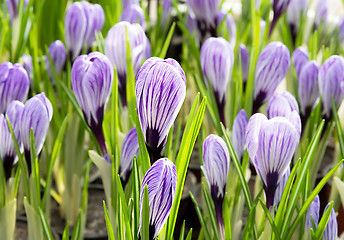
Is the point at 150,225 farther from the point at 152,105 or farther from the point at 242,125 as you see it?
the point at 242,125

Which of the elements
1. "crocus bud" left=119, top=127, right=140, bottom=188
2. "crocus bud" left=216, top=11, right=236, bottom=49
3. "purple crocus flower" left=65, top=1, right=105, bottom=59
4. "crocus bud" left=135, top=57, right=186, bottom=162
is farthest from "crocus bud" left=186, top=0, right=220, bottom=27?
"crocus bud" left=135, top=57, right=186, bottom=162

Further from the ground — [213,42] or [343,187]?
[213,42]

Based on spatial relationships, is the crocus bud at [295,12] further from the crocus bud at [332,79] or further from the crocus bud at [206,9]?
the crocus bud at [332,79]

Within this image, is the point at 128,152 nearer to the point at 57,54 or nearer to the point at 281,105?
the point at 281,105

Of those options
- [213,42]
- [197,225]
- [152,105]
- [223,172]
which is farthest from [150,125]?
[197,225]

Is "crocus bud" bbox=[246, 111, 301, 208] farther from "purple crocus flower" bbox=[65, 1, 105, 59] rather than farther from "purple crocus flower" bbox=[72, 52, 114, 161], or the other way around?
"purple crocus flower" bbox=[65, 1, 105, 59]

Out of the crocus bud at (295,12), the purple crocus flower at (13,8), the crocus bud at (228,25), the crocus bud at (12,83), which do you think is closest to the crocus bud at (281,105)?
the crocus bud at (12,83)

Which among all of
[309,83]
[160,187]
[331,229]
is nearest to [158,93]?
[160,187]
